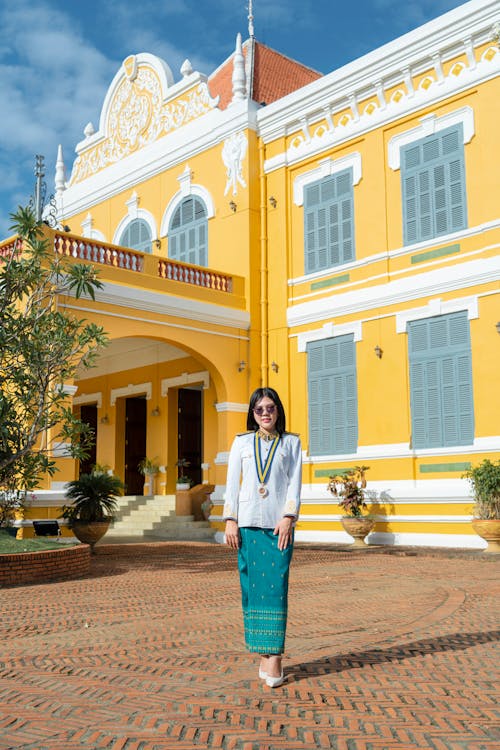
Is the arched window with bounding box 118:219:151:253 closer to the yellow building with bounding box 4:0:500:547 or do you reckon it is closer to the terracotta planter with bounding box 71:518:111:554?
the yellow building with bounding box 4:0:500:547

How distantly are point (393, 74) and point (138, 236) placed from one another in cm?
776

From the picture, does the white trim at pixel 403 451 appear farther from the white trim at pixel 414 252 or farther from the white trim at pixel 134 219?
the white trim at pixel 134 219

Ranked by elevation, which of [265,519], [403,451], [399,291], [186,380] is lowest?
[265,519]

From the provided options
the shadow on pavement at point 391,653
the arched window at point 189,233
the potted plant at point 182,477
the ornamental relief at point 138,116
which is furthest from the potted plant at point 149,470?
the shadow on pavement at point 391,653

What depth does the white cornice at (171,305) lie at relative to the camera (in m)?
14.4

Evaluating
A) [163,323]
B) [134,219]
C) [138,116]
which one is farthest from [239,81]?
[163,323]

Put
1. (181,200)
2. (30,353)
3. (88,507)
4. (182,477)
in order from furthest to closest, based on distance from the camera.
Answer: (181,200) < (182,477) < (88,507) < (30,353)

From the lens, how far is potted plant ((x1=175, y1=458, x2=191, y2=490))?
1728 cm

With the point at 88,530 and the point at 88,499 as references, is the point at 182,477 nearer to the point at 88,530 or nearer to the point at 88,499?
the point at 88,499

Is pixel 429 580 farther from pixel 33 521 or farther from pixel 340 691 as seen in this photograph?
pixel 33 521

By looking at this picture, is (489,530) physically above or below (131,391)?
below

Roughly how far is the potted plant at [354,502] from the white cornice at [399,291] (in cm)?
314

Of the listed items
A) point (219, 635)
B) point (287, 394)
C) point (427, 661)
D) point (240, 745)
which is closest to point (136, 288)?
point (287, 394)

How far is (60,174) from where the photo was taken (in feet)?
73.6
